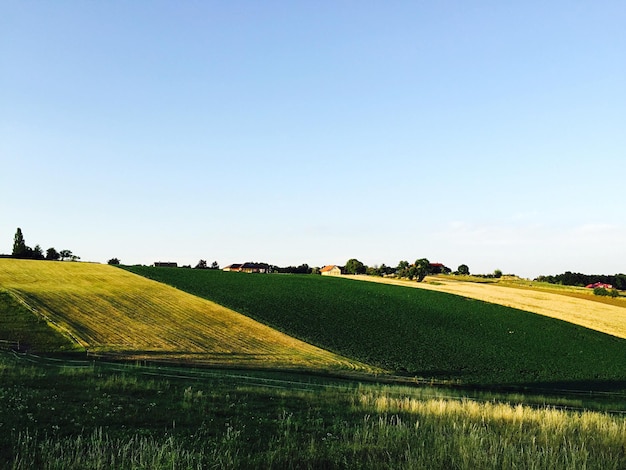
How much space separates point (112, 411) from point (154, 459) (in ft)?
28.2

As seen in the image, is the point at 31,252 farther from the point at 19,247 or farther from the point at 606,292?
the point at 606,292

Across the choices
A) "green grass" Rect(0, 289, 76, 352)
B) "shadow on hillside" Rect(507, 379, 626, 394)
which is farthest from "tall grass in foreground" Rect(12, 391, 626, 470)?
"shadow on hillside" Rect(507, 379, 626, 394)

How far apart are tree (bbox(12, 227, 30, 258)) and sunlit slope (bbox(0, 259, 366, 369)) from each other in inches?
1891

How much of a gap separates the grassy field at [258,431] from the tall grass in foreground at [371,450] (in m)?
0.04

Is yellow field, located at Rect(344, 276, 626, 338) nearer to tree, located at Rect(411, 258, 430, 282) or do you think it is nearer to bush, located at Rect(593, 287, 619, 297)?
bush, located at Rect(593, 287, 619, 297)

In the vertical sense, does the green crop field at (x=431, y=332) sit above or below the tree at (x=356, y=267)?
below

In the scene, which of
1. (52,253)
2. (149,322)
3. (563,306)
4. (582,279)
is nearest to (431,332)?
(149,322)

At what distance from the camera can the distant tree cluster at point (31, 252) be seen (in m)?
120

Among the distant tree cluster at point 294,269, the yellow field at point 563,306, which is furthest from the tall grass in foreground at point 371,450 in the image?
the distant tree cluster at point 294,269

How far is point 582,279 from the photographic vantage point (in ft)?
586

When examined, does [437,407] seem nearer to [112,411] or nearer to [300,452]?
[300,452]

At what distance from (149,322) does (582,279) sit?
16935 centimetres

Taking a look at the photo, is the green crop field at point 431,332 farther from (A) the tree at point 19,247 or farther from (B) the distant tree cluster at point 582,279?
(B) the distant tree cluster at point 582,279

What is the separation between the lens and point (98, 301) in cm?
5984
